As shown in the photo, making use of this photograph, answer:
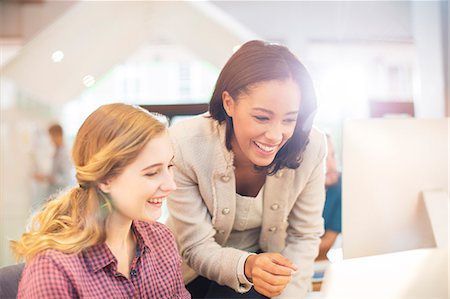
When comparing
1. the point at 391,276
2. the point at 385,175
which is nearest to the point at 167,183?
the point at 391,276

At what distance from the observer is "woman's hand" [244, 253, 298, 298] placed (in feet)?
2.13

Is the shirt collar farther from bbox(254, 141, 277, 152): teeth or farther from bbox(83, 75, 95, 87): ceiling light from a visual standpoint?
bbox(83, 75, 95, 87): ceiling light

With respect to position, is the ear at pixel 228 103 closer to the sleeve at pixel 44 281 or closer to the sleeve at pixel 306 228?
the sleeve at pixel 306 228

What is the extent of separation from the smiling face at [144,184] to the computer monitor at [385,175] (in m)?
0.31

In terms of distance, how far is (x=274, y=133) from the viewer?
0.67 metres

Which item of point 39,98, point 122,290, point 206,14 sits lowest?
point 122,290

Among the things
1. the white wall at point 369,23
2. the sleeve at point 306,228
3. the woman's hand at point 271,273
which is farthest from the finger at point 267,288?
the white wall at point 369,23

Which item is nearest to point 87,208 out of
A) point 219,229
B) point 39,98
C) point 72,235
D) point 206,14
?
point 72,235

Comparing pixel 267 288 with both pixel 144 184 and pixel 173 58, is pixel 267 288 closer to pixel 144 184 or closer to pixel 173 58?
pixel 144 184

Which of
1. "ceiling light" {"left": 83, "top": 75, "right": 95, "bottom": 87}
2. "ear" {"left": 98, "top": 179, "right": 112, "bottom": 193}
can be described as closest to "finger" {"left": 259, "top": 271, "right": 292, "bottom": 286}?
Answer: "ear" {"left": 98, "top": 179, "right": 112, "bottom": 193}

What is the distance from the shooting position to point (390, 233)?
0.80 meters

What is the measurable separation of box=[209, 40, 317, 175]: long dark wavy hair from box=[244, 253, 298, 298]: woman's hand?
12 centimetres

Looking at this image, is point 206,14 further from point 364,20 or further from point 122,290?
point 122,290

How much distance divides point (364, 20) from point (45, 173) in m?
0.72
